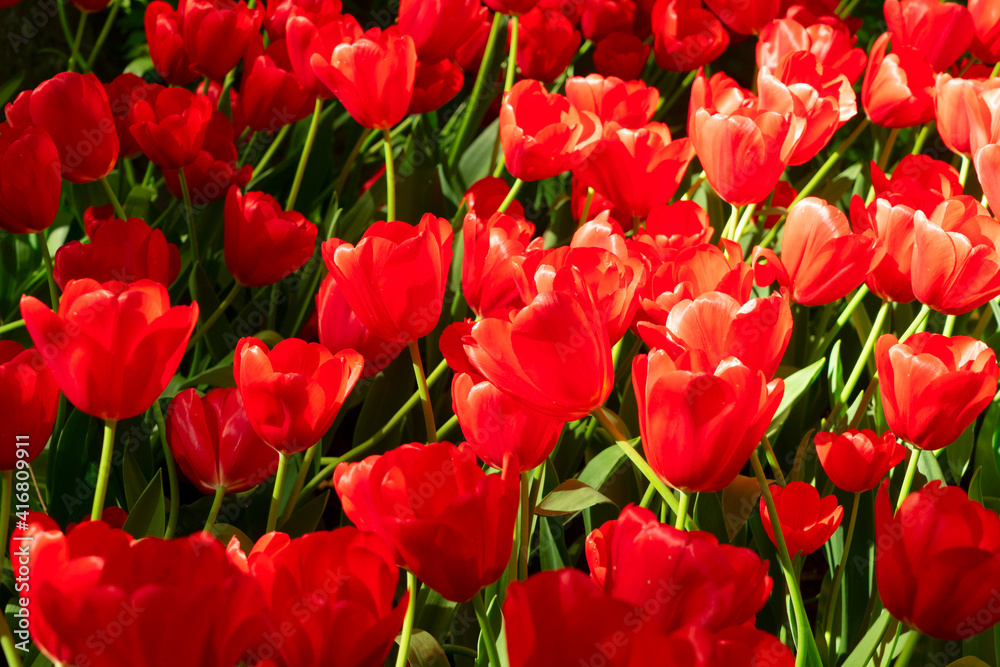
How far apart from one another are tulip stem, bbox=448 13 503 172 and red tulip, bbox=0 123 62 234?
639 millimetres

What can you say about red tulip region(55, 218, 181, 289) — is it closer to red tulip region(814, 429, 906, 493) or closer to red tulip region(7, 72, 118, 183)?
red tulip region(7, 72, 118, 183)

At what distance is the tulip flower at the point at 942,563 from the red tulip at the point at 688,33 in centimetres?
96

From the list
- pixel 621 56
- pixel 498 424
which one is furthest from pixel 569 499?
pixel 621 56

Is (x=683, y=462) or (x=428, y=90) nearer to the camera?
(x=683, y=462)

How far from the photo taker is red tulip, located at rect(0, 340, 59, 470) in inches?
21.5

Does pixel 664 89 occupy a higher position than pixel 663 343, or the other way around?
pixel 663 343

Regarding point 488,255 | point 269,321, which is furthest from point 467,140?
point 488,255

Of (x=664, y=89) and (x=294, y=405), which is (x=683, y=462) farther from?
(x=664, y=89)

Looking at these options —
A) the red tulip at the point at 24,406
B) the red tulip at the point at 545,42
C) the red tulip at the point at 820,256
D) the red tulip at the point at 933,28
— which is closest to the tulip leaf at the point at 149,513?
the red tulip at the point at 24,406

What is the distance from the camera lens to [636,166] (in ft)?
2.89

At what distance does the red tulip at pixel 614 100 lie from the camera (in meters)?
0.99

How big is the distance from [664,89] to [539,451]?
1264mm

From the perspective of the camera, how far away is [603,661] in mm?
364

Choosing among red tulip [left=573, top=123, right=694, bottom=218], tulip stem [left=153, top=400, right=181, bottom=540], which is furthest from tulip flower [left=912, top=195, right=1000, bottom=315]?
tulip stem [left=153, top=400, right=181, bottom=540]
